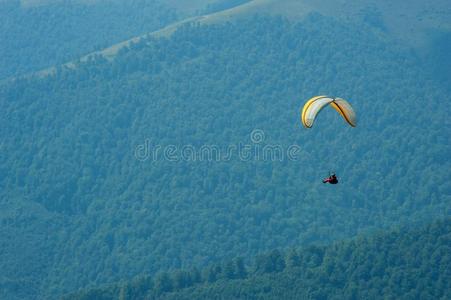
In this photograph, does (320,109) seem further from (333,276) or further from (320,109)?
(333,276)

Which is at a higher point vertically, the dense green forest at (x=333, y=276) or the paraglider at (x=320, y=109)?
the dense green forest at (x=333, y=276)

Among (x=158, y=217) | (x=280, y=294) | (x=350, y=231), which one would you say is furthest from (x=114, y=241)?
(x=280, y=294)

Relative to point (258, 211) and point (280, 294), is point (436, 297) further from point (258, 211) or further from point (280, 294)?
point (258, 211)

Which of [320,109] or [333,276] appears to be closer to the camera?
[320,109]

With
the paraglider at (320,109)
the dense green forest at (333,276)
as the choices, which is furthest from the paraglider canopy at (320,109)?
the dense green forest at (333,276)

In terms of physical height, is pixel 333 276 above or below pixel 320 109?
above

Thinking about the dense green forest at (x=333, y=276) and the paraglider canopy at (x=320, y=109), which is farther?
the dense green forest at (x=333, y=276)

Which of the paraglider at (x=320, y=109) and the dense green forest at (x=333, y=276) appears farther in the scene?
the dense green forest at (x=333, y=276)

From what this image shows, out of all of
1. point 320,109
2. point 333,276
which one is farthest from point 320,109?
point 333,276

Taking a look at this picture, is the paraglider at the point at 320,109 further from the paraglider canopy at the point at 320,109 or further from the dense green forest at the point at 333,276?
the dense green forest at the point at 333,276

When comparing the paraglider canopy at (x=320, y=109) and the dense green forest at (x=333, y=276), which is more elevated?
the dense green forest at (x=333, y=276)
